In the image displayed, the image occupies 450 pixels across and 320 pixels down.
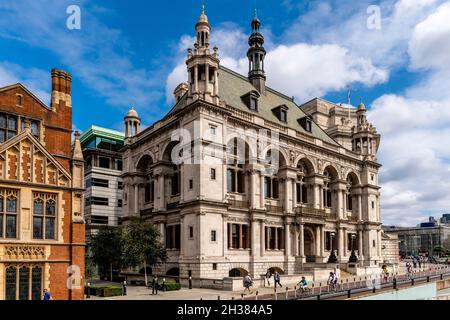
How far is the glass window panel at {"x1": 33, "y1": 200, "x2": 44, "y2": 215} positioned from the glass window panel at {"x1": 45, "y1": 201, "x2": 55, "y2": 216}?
0.27 m

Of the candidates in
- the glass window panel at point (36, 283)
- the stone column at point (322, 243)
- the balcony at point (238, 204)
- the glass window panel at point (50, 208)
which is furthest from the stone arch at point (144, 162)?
the glass window panel at point (36, 283)

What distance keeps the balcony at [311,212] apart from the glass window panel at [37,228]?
1412 inches

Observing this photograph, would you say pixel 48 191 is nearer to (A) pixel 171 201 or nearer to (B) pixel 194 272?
(B) pixel 194 272

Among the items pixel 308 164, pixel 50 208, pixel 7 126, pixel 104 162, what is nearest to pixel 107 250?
pixel 50 208

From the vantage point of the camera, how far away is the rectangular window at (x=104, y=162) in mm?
72050

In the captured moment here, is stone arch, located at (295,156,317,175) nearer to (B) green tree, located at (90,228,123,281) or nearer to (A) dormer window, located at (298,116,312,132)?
(A) dormer window, located at (298,116,312,132)

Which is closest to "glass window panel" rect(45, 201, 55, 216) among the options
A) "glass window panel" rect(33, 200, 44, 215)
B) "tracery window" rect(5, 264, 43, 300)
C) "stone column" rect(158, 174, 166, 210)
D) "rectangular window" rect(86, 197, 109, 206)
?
"glass window panel" rect(33, 200, 44, 215)

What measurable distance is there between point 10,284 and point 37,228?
10.8 feet

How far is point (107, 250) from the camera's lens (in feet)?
157

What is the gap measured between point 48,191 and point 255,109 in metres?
34.4

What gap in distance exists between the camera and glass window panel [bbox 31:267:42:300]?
23875 mm

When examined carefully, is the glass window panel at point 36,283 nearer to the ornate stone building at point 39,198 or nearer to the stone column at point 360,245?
the ornate stone building at point 39,198

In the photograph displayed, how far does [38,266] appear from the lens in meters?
24.2
